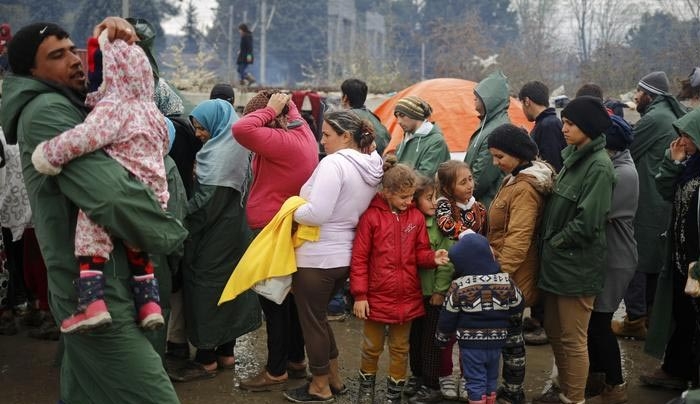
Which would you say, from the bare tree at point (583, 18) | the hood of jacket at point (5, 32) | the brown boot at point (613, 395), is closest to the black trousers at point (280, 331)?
the brown boot at point (613, 395)

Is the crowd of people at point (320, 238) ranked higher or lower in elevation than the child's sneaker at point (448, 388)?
higher

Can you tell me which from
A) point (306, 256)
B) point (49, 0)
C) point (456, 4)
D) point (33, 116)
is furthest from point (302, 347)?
point (456, 4)

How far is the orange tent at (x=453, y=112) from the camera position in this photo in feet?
31.6

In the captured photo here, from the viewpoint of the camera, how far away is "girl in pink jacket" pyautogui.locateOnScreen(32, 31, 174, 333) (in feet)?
10.0

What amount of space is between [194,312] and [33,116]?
7.87ft

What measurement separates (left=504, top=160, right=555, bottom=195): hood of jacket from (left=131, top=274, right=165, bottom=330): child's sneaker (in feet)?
7.47

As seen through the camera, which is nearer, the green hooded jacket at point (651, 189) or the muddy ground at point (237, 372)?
the muddy ground at point (237, 372)

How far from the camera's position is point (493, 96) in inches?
248

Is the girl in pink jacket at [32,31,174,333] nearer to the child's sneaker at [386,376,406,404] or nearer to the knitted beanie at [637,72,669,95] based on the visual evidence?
the child's sneaker at [386,376,406,404]

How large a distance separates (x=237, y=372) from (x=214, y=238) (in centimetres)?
100

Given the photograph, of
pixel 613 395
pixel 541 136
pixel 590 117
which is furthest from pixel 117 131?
pixel 541 136

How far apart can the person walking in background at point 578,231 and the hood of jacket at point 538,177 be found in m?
0.05

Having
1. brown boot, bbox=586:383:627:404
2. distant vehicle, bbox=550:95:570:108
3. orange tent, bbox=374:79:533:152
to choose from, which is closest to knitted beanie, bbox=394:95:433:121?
brown boot, bbox=586:383:627:404

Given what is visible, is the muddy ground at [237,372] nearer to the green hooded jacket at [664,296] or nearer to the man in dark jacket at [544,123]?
the green hooded jacket at [664,296]
